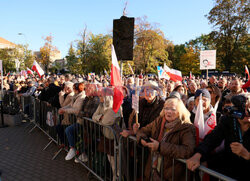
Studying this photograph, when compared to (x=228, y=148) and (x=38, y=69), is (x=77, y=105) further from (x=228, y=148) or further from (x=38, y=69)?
(x=38, y=69)

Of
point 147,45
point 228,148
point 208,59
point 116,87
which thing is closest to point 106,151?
point 116,87

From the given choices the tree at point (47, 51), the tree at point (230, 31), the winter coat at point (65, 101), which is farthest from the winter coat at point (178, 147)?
the tree at point (47, 51)

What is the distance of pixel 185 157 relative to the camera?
7.91 feet

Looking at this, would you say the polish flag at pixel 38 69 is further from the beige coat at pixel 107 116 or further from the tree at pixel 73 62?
the tree at pixel 73 62

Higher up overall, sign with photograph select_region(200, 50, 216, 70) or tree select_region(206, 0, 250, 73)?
tree select_region(206, 0, 250, 73)

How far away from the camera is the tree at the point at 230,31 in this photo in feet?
107

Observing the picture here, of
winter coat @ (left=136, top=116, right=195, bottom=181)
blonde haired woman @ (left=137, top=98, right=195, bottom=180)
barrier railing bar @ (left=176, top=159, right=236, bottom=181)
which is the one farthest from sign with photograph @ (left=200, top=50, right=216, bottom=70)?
barrier railing bar @ (left=176, top=159, right=236, bottom=181)

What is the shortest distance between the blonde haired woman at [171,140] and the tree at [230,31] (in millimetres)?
35919

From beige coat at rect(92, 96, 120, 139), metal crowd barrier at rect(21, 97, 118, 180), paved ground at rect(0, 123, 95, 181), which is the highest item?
beige coat at rect(92, 96, 120, 139)

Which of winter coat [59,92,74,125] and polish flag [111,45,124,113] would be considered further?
winter coat [59,92,74,125]

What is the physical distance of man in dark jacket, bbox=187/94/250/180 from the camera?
7.26 ft

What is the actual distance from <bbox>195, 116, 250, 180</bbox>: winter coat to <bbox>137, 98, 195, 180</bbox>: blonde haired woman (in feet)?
0.61

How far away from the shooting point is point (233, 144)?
213 centimetres

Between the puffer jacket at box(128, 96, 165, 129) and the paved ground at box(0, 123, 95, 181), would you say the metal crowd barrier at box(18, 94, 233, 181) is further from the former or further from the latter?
the puffer jacket at box(128, 96, 165, 129)
